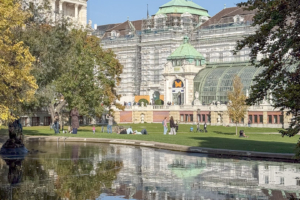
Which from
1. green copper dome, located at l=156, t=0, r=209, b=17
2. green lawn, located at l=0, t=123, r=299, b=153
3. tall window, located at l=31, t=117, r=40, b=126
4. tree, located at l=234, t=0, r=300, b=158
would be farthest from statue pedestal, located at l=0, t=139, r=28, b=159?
green copper dome, located at l=156, t=0, r=209, b=17

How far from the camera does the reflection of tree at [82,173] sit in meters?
18.3

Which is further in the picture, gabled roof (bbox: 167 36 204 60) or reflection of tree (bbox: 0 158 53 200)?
gabled roof (bbox: 167 36 204 60)

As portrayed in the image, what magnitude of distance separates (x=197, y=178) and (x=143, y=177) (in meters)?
2.04

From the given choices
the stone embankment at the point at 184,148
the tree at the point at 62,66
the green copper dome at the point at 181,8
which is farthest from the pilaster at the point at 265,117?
the green copper dome at the point at 181,8

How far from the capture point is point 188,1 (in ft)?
472

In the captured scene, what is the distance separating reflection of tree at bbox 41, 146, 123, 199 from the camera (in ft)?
60.0

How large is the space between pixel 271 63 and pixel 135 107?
77290mm

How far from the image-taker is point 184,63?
3954 inches

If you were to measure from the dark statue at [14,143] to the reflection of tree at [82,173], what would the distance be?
248cm

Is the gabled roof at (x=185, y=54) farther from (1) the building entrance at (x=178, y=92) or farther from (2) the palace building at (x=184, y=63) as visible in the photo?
(1) the building entrance at (x=178, y=92)

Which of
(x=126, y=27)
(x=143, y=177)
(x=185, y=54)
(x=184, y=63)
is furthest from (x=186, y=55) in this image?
(x=143, y=177)

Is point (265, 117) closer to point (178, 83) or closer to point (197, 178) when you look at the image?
point (178, 83)

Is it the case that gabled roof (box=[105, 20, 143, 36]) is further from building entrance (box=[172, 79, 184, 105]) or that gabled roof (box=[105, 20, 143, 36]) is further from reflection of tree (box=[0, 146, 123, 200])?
reflection of tree (box=[0, 146, 123, 200])

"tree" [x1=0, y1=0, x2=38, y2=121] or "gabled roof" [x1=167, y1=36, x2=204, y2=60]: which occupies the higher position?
"gabled roof" [x1=167, y1=36, x2=204, y2=60]
